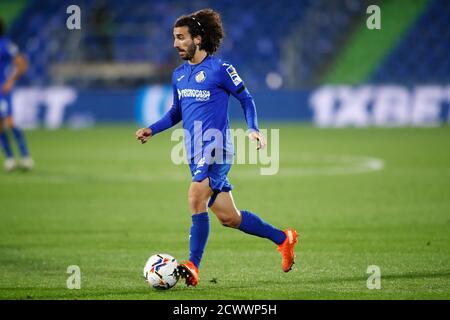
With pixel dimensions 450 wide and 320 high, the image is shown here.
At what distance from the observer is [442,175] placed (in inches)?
617

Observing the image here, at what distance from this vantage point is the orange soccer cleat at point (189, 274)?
719cm

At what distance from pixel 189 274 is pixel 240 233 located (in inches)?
131

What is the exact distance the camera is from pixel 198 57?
303 inches

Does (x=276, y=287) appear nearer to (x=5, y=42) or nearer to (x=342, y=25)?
(x=5, y=42)

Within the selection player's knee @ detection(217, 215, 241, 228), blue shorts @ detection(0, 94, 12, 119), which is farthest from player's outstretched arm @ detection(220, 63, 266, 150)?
blue shorts @ detection(0, 94, 12, 119)

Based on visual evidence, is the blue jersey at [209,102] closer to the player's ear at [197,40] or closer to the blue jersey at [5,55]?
the player's ear at [197,40]

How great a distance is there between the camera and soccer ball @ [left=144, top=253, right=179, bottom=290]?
7133mm

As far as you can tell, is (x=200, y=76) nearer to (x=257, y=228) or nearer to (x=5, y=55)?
(x=257, y=228)

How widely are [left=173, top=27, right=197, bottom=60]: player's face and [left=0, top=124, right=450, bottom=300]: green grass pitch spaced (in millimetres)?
1922

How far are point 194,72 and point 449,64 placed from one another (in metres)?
24.1

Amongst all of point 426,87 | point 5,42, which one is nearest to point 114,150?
point 5,42

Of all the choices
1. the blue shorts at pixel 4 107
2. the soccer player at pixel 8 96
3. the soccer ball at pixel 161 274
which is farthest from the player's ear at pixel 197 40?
the blue shorts at pixel 4 107

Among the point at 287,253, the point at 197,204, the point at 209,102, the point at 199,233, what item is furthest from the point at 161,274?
the point at 209,102

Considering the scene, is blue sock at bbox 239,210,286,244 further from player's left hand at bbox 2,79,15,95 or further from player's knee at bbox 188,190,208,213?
player's left hand at bbox 2,79,15,95
